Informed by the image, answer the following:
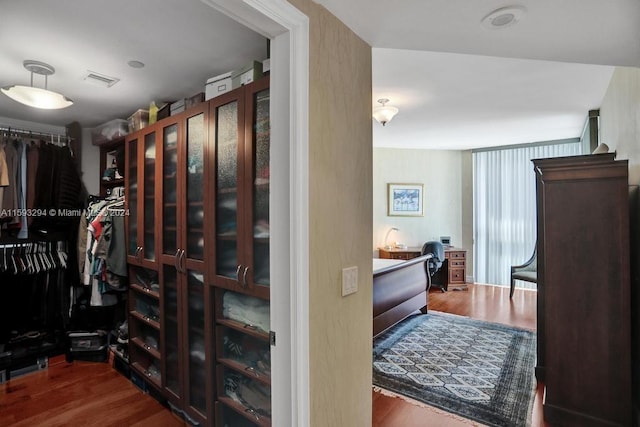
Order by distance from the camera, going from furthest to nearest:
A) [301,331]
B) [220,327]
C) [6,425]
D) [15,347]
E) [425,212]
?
[425,212] < [15,347] < [6,425] < [220,327] < [301,331]

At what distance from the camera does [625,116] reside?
97.3 inches

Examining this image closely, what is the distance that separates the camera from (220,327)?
2.02 metres

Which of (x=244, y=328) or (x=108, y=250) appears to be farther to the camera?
(x=108, y=250)

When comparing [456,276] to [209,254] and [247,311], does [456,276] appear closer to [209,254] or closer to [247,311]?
[247,311]

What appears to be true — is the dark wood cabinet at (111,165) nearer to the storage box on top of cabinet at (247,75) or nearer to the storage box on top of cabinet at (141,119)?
the storage box on top of cabinet at (141,119)

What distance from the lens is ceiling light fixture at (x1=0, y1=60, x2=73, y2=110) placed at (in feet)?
6.64

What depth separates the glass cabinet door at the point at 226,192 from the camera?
1902mm

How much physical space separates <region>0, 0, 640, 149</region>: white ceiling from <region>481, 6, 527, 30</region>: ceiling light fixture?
3cm

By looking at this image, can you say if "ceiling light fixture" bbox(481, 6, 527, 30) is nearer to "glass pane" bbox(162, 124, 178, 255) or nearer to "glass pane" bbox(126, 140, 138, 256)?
"glass pane" bbox(162, 124, 178, 255)

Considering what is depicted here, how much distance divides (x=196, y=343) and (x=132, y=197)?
1.43 metres

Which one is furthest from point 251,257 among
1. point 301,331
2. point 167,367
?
point 167,367

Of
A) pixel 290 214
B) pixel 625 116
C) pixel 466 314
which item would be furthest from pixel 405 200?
pixel 290 214

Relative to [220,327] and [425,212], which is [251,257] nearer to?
[220,327]

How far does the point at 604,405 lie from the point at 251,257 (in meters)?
2.37
